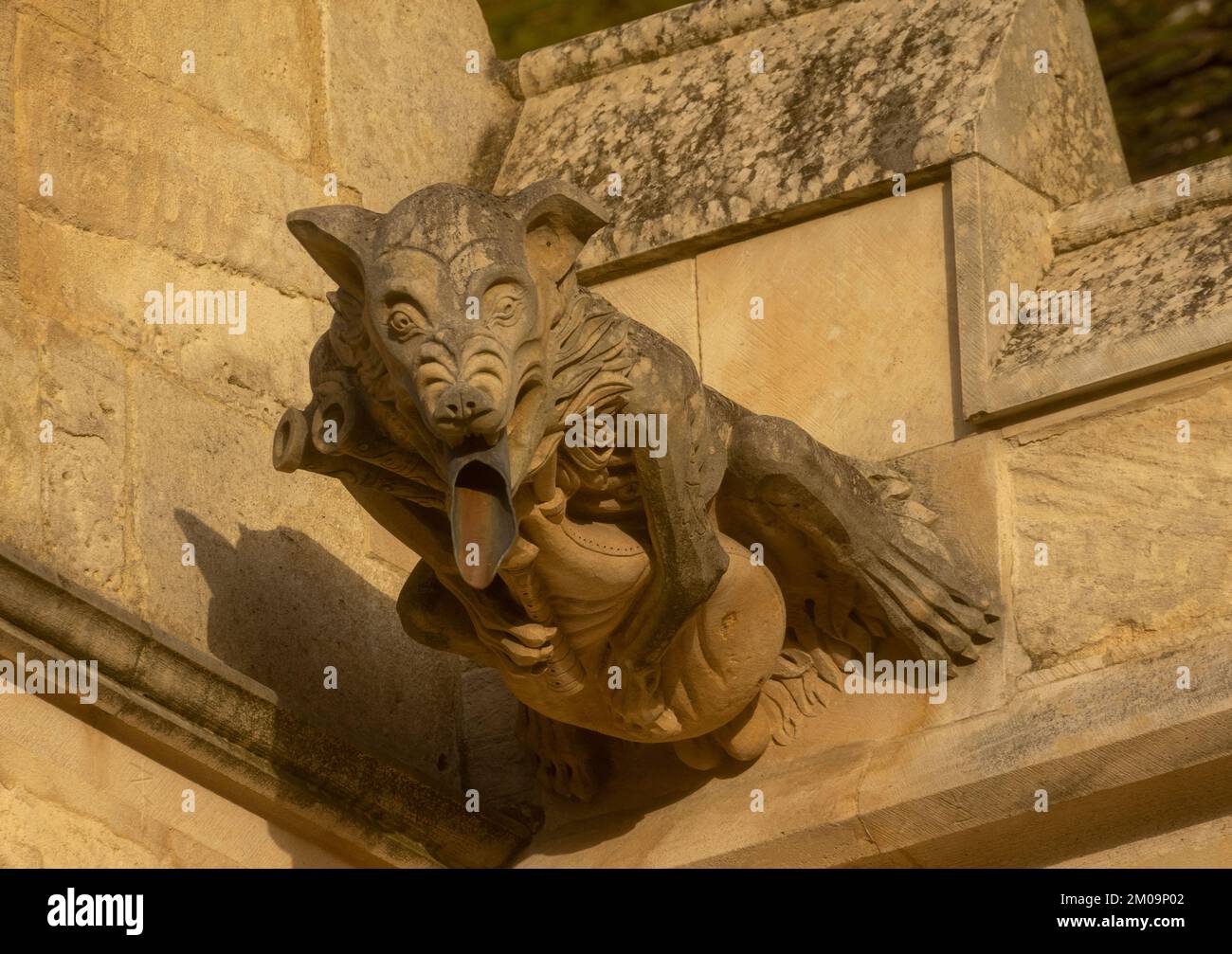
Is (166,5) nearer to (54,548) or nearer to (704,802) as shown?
(54,548)

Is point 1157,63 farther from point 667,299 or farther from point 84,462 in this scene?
point 84,462

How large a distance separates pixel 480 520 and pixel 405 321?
280 mm

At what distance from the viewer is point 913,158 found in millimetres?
4828

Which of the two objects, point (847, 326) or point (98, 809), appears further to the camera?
point (847, 326)

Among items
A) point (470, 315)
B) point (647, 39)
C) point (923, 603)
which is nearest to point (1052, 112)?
point (647, 39)

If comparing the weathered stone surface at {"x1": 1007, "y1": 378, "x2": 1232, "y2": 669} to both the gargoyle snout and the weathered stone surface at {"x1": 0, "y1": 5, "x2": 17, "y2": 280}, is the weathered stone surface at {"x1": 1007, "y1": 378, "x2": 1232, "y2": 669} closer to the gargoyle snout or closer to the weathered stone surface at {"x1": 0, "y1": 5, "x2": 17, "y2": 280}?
the gargoyle snout

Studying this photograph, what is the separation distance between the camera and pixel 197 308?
4.82m

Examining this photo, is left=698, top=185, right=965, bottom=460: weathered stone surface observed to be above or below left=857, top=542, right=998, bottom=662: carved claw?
above

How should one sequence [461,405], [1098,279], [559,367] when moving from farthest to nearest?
1. [1098,279]
2. [559,367]
3. [461,405]

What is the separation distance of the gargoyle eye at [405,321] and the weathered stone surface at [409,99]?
1352 millimetres

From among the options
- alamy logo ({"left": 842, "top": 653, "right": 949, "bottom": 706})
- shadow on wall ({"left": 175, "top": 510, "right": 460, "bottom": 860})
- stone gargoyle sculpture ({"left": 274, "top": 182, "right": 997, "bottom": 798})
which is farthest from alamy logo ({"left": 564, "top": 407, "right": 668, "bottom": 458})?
shadow on wall ({"left": 175, "top": 510, "right": 460, "bottom": 860})

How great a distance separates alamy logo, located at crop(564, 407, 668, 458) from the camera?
4008 millimetres

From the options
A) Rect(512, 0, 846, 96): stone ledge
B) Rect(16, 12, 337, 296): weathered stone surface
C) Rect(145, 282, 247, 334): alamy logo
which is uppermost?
Rect(512, 0, 846, 96): stone ledge

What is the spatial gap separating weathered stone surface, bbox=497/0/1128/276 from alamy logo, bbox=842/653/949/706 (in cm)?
84
